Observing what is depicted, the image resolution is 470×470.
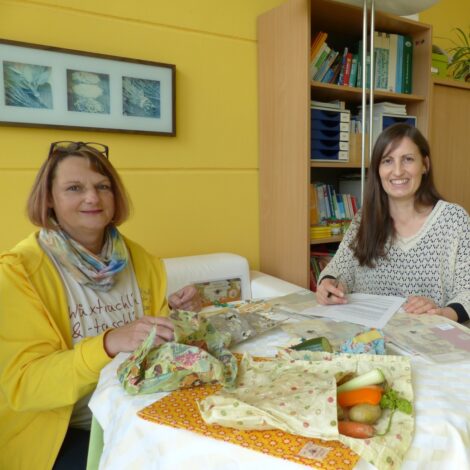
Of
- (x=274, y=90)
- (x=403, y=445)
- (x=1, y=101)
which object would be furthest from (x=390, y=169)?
(x=1, y=101)

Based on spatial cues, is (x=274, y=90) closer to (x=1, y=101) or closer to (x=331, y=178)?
(x=331, y=178)

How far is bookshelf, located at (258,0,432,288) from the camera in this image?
2.29 metres

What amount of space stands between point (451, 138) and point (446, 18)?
1.31 m

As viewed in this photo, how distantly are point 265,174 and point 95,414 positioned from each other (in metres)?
1.87

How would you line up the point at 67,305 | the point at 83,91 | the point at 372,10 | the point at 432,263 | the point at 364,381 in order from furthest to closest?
the point at 372,10 → the point at 83,91 → the point at 432,263 → the point at 67,305 → the point at 364,381

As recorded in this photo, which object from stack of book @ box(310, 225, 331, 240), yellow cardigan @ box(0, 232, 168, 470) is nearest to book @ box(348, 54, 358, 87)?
stack of book @ box(310, 225, 331, 240)

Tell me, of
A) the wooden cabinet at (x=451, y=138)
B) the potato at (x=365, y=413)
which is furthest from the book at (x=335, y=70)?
the potato at (x=365, y=413)

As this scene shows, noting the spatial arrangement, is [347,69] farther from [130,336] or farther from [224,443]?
[224,443]

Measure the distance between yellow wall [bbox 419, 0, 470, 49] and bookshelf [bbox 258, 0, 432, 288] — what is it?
0.97 m

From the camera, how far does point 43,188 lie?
130 cm

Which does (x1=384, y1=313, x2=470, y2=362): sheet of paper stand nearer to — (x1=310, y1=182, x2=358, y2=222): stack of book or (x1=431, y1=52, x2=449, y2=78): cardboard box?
(x1=310, y1=182, x2=358, y2=222): stack of book

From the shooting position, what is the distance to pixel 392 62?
2.66 m

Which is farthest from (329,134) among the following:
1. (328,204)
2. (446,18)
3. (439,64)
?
(446,18)

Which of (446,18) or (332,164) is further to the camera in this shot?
(446,18)
